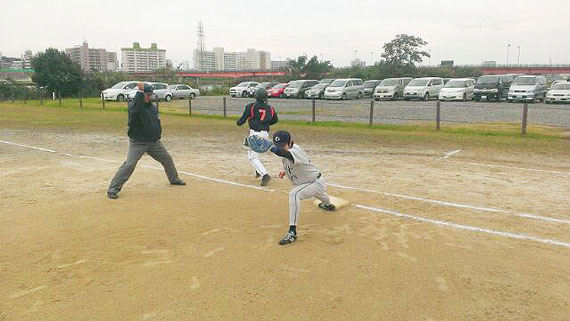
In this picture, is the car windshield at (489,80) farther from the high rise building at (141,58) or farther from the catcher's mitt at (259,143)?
the high rise building at (141,58)

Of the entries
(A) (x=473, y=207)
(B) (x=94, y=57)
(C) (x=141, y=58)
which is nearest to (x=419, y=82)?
(A) (x=473, y=207)

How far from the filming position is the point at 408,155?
10508 millimetres

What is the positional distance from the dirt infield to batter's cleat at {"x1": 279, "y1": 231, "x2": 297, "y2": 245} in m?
0.11

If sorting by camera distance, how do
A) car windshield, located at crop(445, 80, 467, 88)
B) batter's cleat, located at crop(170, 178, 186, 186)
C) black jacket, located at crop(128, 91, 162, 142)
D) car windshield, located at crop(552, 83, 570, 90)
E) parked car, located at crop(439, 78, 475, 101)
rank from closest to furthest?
black jacket, located at crop(128, 91, 162, 142) → batter's cleat, located at crop(170, 178, 186, 186) → car windshield, located at crop(552, 83, 570, 90) → parked car, located at crop(439, 78, 475, 101) → car windshield, located at crop(445, 80, 467, 88)

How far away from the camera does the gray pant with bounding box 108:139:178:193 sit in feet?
22.1

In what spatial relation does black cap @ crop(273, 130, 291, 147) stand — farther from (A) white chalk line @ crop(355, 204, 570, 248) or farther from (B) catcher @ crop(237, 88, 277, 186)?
(B) catcher @ crop(237, 88, 277, 186)

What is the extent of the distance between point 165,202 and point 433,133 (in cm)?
1057

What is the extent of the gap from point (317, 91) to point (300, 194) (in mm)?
29326

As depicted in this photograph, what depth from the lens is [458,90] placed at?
27.0 metres

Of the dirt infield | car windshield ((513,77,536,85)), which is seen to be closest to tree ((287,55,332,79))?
car windshield ((513,77,536,85))

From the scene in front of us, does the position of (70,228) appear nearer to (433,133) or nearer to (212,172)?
(212,172)

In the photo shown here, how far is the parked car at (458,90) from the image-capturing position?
27.0 metres

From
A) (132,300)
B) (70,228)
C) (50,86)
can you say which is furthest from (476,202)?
(50,86)

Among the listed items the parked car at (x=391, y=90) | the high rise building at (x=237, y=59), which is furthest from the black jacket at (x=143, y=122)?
the high rise building at (x=237, y=59)
